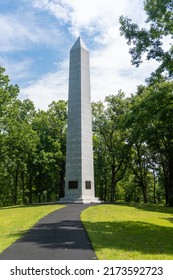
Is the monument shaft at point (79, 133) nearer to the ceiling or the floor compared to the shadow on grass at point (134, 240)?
nearer to the ceiling

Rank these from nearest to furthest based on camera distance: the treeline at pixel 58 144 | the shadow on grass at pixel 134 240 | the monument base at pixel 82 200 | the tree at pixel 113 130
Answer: the shadow on grass at pixel 134 240, the monument base at pixel 82 200, the treeline at pixel 58 144, the tree at pixel 113 130

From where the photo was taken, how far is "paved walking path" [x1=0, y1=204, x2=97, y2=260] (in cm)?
761

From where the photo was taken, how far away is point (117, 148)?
44.1 m

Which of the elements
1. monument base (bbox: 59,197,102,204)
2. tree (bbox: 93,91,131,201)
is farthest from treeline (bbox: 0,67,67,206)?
monument base (bbox: 59,197,102,204)

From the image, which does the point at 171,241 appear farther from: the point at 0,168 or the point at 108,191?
the point at 108,191

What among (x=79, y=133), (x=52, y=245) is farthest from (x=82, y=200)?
(x=52, y=245)

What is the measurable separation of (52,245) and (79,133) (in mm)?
21689

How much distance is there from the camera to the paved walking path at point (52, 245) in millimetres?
7605

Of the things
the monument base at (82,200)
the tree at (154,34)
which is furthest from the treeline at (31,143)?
the tree at (154,34)

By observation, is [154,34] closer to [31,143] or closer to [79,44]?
[79,44]

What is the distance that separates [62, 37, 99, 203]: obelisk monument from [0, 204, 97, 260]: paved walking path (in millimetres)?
16680

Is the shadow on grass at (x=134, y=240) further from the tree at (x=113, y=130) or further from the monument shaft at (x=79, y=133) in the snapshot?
the tree at (x=113, y=130)

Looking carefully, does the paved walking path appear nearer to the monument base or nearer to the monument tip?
the monument base

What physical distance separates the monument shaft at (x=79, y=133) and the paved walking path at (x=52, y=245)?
16.9 meters
